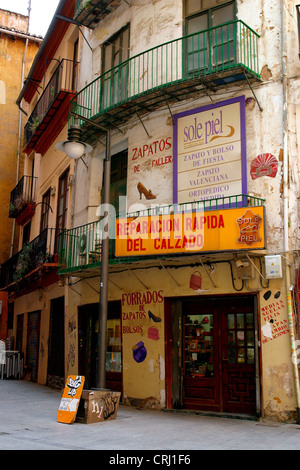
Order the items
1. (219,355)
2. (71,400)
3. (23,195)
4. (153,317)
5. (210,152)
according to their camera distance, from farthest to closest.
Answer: (23,195) → (153,317) → (210,152) → (219,355) → (71,400)

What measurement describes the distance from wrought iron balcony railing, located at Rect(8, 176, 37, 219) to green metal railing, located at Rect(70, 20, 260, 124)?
7.53m

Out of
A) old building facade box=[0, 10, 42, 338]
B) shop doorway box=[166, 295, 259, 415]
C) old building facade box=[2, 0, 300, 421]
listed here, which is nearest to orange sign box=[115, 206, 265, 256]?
old building facade box=[2, 0, 300, 421]

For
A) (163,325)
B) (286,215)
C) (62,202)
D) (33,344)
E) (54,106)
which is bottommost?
(33,344)

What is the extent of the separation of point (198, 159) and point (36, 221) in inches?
423

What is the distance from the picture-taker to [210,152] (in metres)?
10.6

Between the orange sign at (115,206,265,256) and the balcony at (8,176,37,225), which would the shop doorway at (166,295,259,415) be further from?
the balcony at (8,176,37,225)

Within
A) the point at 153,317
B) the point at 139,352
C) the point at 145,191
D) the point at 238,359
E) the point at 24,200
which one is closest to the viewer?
the point at 238,359

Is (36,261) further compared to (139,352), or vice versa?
(36,261)

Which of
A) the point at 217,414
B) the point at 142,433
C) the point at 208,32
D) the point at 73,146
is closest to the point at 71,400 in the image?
the point at 142,433

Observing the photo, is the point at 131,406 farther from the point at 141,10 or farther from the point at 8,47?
the point at 8,47

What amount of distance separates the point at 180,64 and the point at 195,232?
467cm

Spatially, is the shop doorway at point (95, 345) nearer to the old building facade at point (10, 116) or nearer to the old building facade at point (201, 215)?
the old building facade at point (201, 215)

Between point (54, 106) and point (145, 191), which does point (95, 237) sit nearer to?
point (145, 191)

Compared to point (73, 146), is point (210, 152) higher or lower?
higher
